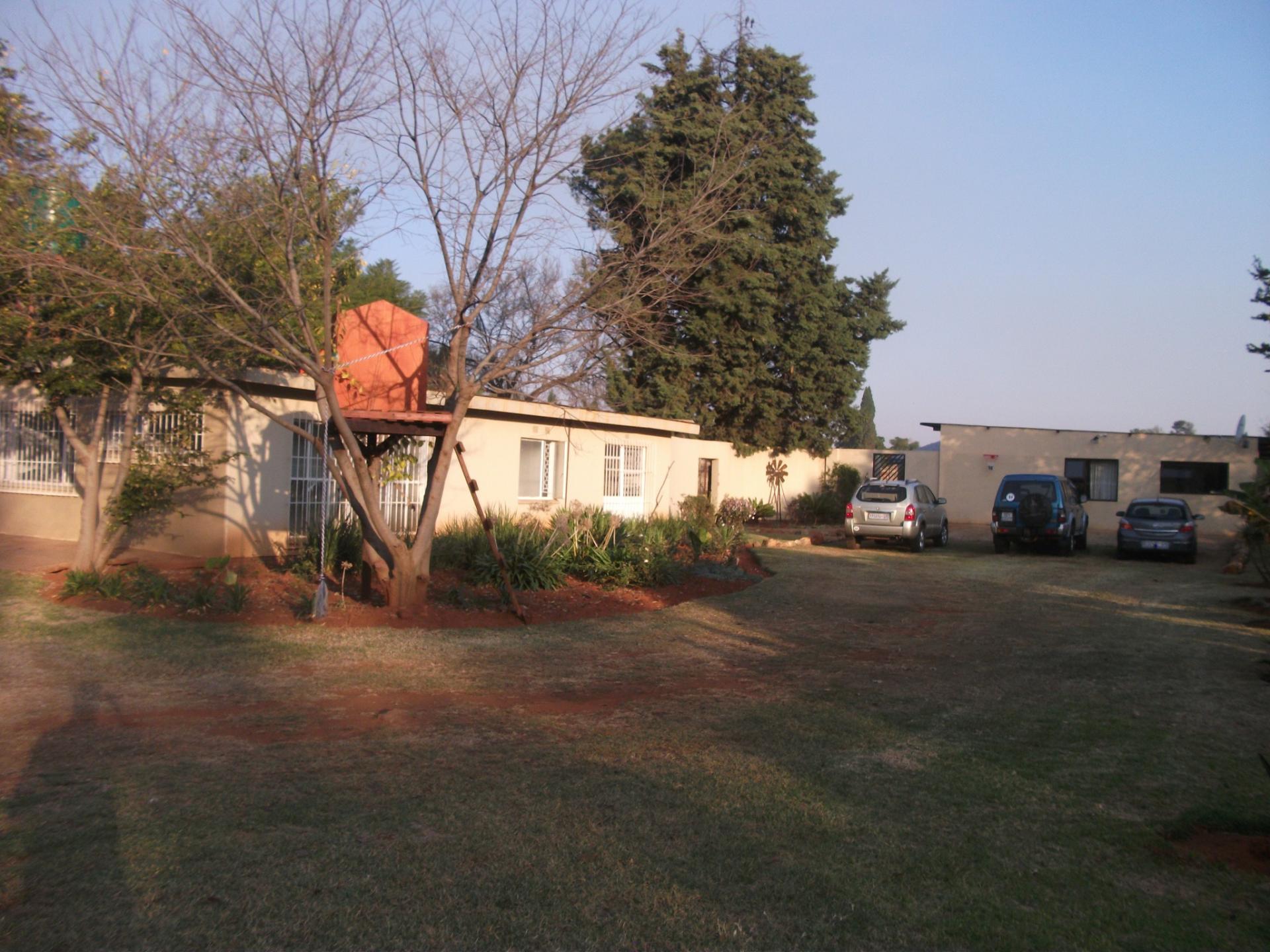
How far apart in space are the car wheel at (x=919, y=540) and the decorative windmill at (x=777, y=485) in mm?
7882

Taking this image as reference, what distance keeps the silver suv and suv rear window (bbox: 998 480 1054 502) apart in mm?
1700

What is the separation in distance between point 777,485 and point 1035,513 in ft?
33.8

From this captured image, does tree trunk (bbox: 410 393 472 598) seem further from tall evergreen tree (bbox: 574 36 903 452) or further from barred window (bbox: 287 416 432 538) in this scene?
tall evergreen tree (bbox: 574 36 903 452)

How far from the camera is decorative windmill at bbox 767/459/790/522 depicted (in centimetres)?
3088

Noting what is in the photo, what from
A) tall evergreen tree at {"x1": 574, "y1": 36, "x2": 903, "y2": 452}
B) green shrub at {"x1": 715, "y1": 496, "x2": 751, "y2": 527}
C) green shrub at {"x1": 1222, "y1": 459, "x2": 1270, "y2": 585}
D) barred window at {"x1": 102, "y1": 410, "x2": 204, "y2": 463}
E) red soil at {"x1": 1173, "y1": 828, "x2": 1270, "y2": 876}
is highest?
tall evergreen tree at {"x1": 574, "y1": 36, "x2": 903, "y2": 452}

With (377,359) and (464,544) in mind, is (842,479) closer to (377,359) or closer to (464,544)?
(464,544)

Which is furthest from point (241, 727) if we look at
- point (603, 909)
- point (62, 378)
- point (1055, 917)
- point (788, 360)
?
point (788, 360)

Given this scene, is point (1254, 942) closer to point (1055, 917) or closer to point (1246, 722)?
point (1055, 917)

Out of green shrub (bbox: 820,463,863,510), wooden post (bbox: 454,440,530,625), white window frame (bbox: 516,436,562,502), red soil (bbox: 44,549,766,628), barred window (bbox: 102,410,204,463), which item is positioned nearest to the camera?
red soil (bbox: 44,549,766,628)

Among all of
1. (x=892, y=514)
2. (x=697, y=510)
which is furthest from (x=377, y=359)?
(x=892, y=514)

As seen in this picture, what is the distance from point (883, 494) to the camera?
22.8 meters

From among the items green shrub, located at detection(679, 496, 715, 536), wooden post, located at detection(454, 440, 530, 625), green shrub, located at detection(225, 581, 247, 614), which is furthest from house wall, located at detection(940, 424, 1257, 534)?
green shrub, located at detection(225, 581, 247, 614)

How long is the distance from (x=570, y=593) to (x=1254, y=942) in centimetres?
946

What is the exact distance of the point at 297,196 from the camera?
10.1 meters
